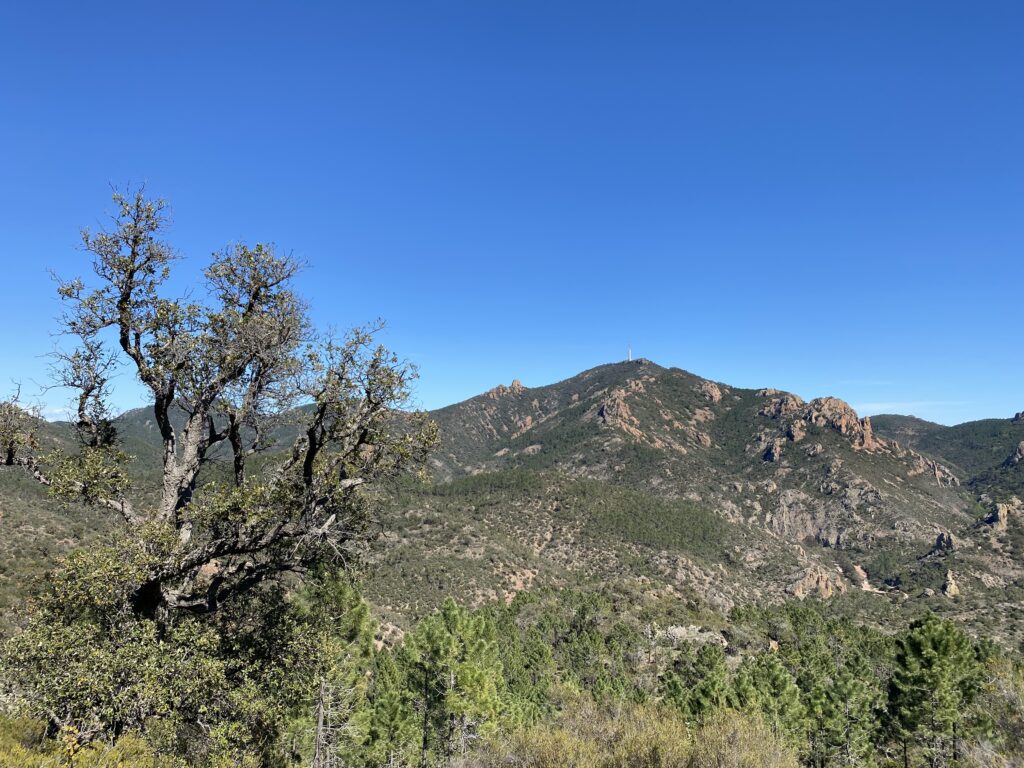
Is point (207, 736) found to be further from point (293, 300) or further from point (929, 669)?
point (929, 669)

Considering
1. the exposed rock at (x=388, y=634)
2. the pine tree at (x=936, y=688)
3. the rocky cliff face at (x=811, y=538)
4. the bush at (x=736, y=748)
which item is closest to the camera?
the bush at (x=736, y=748)

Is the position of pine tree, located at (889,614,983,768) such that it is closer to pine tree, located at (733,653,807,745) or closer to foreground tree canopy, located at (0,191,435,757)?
pine tree, located at (733,653,807,745)

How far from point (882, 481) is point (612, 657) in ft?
600

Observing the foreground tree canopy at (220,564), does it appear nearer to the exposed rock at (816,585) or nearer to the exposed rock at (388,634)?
the exposed rock at (388,634)

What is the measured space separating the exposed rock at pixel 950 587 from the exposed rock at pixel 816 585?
→ 67.3 feet

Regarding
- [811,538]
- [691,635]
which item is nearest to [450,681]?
[691,635]

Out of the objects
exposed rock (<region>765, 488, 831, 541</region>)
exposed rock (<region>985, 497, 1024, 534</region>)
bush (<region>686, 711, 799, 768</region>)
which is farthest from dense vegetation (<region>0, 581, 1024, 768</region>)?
exposed rock (<region>985, 497, 1024, 534</region>)

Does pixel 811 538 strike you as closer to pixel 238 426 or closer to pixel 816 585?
pixel 816 585

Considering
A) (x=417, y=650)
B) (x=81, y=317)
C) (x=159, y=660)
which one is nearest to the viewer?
(x=159, y=660)

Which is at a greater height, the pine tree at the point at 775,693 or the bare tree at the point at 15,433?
the bare tree at the point at 15,433

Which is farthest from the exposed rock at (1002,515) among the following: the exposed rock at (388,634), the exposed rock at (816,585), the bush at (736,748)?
the bush at (736,748)

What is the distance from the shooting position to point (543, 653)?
4466 centimetres

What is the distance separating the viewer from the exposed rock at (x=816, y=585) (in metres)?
119

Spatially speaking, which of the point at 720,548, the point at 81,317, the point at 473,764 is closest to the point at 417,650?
the point at 473,764
